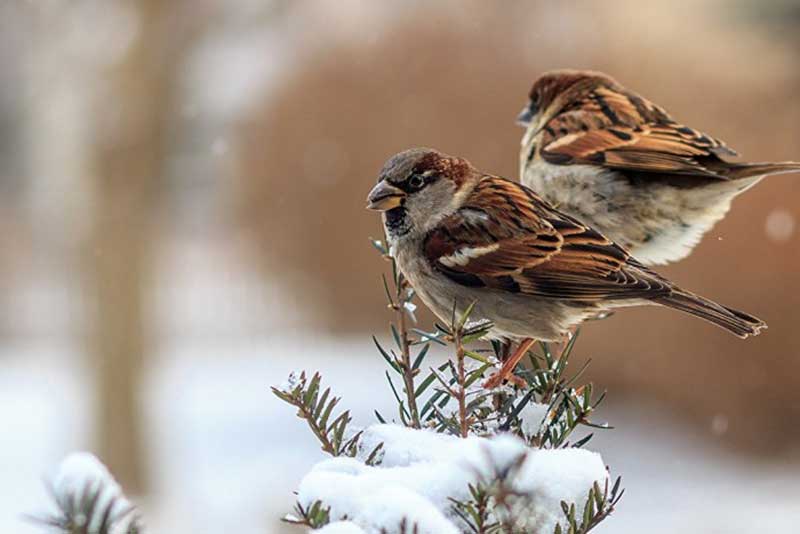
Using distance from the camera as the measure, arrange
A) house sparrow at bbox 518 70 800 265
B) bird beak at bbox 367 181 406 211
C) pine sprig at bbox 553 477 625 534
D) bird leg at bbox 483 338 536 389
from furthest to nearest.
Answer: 1. house sparrow at bbox 518 70 800 265
2. bird beak at bbox 367 181 406 211
3. bird leg at bbox 483 338 536 389
4. pine sprig at bbox 553 477 625 534

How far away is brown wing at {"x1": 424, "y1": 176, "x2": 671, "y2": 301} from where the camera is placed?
6.40 feet

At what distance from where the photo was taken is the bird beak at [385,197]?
1896mm

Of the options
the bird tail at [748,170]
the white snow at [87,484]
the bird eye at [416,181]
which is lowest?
the white snow at [87,484]

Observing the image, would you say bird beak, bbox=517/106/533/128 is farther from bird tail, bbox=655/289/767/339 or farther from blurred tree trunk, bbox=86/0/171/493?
blurred tree trunk, bbox=86/0/171/493

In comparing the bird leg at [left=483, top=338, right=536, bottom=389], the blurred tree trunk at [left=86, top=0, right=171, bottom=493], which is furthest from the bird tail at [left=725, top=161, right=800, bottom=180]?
→ the blurred tree trunk at [left=86, top=0, right=171, bottom=493]

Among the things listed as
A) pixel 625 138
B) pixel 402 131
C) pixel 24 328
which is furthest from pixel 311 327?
pixel 625 138

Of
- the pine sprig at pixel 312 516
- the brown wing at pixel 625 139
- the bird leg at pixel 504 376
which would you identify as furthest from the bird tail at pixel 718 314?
the pine sprig at pixel 312 516

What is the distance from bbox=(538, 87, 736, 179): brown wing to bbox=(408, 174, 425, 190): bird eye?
2.55ft

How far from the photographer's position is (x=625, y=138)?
2795 mm

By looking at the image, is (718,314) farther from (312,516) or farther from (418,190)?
(312,516)

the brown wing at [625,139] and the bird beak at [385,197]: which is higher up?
the brown wing at [625,139]

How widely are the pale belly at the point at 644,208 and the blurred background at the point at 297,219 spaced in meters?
3.86

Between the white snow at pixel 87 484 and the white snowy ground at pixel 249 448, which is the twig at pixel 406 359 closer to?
the white snow at pixel 87 484

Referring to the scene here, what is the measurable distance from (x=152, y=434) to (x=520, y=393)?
27.5 feet
